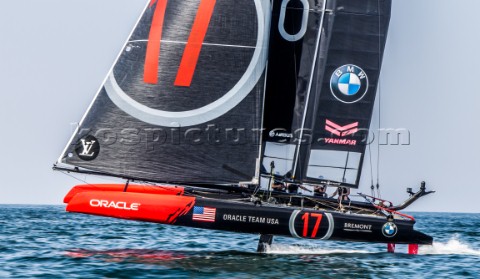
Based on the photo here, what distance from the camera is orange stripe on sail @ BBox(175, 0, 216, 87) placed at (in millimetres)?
17375

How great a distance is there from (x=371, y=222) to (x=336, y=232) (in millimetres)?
829

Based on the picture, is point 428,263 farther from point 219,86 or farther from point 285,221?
point 219,86

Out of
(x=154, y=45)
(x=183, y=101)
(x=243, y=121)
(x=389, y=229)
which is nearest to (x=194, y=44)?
(x=154, y=45)

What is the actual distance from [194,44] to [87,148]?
3.14 metres

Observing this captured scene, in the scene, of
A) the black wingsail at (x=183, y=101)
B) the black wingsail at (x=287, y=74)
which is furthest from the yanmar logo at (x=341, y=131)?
the black wingsail at (x=183, y=101)

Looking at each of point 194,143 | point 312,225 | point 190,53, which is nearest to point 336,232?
point 312,225

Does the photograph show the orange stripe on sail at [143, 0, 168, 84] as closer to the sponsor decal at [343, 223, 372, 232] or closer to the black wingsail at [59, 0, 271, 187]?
the black wingsail at [59, 0, 271, 187]

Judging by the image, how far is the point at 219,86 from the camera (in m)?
17.6

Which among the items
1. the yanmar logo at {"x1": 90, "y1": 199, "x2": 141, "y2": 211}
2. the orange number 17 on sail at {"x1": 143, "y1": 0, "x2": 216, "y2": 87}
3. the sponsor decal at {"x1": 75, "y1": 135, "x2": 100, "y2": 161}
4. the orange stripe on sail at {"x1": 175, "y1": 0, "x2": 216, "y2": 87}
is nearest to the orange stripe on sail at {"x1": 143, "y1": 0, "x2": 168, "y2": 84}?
the orange number 17 on sail at {"x1": 143, "y1": 0, "x2": 216, "y2": 87}

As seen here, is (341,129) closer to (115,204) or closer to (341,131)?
(341,131)

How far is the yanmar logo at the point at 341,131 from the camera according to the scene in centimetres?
1870

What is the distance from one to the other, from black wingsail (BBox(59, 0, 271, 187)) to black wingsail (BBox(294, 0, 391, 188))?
1.55m

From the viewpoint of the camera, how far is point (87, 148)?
17.1 m

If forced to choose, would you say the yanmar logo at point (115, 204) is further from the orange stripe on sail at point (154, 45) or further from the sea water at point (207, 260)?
the orange stripe on sail at point (154, 45)
